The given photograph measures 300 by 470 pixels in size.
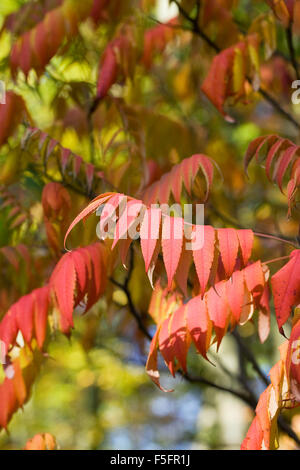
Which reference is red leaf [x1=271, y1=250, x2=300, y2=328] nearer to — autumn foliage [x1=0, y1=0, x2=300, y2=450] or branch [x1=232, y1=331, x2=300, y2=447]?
autumn foliage [x1=0, y1=0, x2=300, y2=450]

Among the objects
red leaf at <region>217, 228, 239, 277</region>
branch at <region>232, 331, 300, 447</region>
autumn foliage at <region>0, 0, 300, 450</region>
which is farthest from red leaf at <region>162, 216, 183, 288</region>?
branch at <region>232, 331, 300, 447</region>

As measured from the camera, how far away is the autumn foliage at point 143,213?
159 centimetres

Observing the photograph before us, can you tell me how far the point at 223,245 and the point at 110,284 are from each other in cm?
112

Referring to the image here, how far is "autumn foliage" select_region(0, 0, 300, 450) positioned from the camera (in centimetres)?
159

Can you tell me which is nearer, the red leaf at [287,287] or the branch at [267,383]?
the red leaf at [287,287]

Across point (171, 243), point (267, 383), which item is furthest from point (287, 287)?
point (267, 383)

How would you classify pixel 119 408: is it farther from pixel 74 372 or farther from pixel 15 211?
pixel 15 211

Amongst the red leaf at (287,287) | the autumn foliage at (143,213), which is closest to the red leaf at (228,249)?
the autumn foliage at (143,213)

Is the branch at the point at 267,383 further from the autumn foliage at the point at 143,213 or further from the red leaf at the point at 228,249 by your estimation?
the red leaf at the point at 228,249

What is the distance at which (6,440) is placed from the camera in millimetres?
9625

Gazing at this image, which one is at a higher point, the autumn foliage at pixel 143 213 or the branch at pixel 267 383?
the autumn foliage at pixel 143 213

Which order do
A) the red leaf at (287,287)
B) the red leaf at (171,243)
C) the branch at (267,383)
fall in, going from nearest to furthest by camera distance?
the red leaf at (171,243), the red leaf at (287,287), the branch at (267,383)

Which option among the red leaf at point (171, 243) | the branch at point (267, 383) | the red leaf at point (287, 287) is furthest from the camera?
the branch at point (267, 383)
